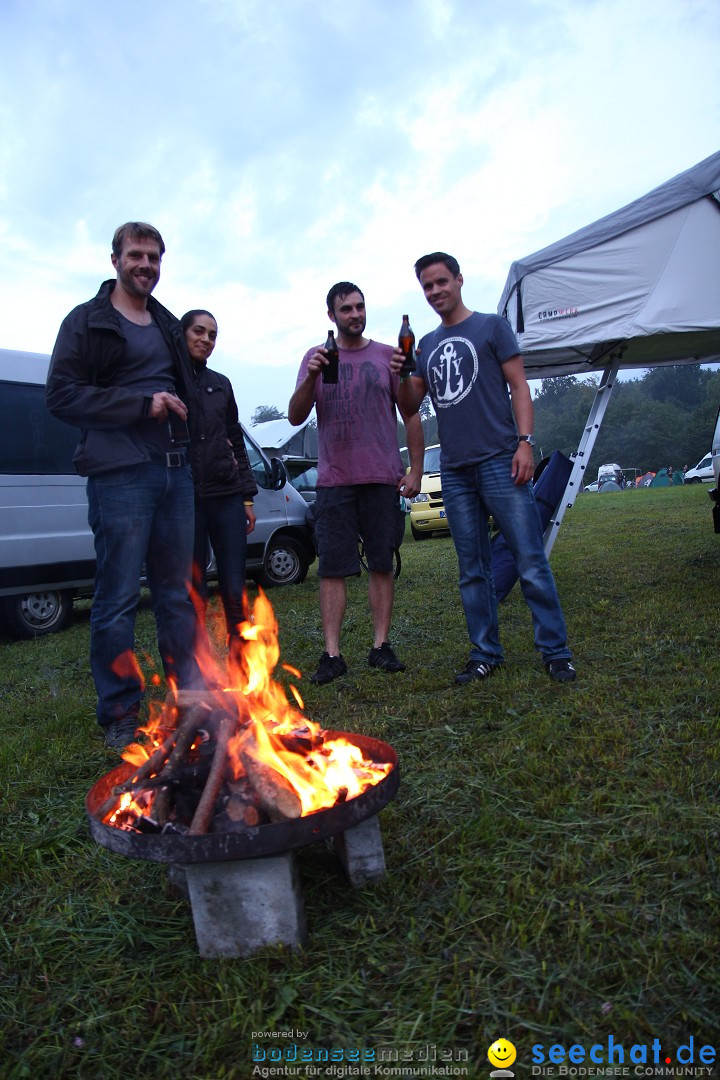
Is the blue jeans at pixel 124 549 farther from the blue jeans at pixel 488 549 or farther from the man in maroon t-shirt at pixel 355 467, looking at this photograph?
the blue jeans at pixel 488 549

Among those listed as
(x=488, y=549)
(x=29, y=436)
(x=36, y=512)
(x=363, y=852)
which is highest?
(x=29, y=436)

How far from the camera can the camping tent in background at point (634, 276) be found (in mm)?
5852

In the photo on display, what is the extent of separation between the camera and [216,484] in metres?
4.43

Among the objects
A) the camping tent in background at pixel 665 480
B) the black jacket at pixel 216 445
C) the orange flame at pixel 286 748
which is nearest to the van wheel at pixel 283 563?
the black jacket at pixel 216 445

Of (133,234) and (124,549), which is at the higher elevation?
(133,234)

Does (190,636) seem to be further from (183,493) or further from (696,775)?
(696,775)

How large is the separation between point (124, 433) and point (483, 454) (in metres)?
1.73

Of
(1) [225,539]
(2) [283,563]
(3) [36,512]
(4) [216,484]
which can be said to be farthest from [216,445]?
(2) [283,563]

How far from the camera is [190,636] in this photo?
3664 mm

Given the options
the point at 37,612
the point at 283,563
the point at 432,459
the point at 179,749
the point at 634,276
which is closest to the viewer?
the point at 179,749

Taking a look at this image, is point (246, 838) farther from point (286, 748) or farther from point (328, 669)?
point (328, 669)

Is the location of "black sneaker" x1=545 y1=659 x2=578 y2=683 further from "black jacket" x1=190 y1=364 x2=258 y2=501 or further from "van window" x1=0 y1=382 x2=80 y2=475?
"van window" x1=0 y1=382 x2=80 y2=475

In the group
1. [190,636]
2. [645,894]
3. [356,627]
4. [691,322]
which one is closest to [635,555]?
[691,322]

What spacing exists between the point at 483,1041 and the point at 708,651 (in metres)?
3.02
